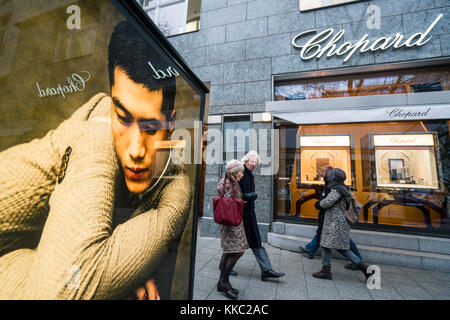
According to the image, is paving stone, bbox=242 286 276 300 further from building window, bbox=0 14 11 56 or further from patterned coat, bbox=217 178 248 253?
building window, bbox=0 14 11 56

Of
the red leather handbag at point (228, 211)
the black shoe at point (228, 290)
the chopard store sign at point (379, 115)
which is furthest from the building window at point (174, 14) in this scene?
the black shoe at point (228, 290)

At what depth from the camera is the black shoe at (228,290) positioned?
2808 millimetres

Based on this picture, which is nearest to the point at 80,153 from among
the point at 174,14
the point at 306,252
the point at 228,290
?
the point at 228,290

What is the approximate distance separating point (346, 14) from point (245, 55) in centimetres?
291

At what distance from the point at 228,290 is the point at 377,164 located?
5.02m

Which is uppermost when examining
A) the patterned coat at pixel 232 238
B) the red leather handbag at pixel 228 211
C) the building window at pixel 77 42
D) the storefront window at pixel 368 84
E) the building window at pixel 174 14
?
the building window at pixel 174 14

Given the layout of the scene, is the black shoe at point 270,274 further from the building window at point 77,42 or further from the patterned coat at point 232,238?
the building window at point 77,42

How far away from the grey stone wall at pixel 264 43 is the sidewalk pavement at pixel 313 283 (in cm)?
168

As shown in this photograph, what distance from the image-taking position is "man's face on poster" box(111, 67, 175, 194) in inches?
46.8

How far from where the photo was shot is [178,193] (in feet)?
5.90

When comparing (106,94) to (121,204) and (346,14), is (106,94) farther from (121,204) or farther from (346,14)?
(346,14)

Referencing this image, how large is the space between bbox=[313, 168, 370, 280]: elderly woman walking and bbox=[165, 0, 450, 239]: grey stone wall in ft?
6.68

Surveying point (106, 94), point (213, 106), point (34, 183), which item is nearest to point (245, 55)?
point (213, 106)

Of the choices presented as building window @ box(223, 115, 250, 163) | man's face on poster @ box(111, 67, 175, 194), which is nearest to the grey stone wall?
building window @ box(223, 115, 250, 163)
